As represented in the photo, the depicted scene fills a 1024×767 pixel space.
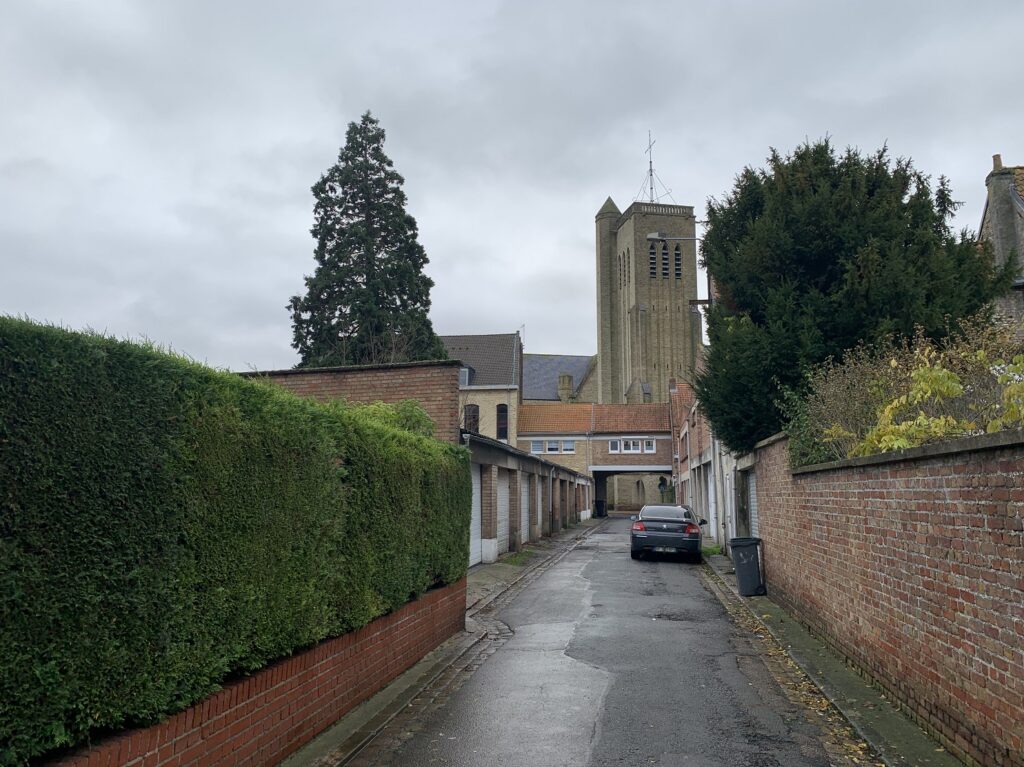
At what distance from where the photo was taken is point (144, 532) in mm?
4121

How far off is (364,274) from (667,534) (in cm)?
1774

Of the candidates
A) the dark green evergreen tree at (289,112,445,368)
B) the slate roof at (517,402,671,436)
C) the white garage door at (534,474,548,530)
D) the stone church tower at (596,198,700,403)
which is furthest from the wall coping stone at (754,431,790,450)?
the stone church tower at (596,198,700,403)

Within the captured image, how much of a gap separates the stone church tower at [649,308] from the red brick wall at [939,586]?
60.4m

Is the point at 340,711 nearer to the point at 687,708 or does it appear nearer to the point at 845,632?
the point at 687,708

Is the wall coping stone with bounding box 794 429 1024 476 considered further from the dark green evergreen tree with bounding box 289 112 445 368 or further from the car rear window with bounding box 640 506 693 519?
the dark green evergreen tree with bounding box 289 112 445 368

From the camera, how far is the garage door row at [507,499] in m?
20.5

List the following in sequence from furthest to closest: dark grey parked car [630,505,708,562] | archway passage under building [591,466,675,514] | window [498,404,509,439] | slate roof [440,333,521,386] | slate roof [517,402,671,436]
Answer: archway passage under building [591,466,675,514], slate roof [440,333,521,386], window [498,404,509,439], slate roof [517,402,671,436], dark grey parked car [630,505,708,562]

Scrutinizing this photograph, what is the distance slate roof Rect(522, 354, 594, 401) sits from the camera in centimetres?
8006

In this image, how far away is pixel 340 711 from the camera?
6848 millimetres

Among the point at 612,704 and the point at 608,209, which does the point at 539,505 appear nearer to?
the point at 612,704

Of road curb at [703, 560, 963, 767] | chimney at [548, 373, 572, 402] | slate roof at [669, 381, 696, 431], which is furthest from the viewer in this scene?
chimney at [548, 373, 572, 402]

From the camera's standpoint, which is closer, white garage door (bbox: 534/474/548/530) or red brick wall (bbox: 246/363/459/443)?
red brick wall (bbox: 246/363/459/443)

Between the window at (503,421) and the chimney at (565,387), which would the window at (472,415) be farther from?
the chimney at (565,387)

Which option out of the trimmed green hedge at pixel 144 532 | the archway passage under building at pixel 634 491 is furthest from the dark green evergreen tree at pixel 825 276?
the archway passage under building at pixel 634 491
